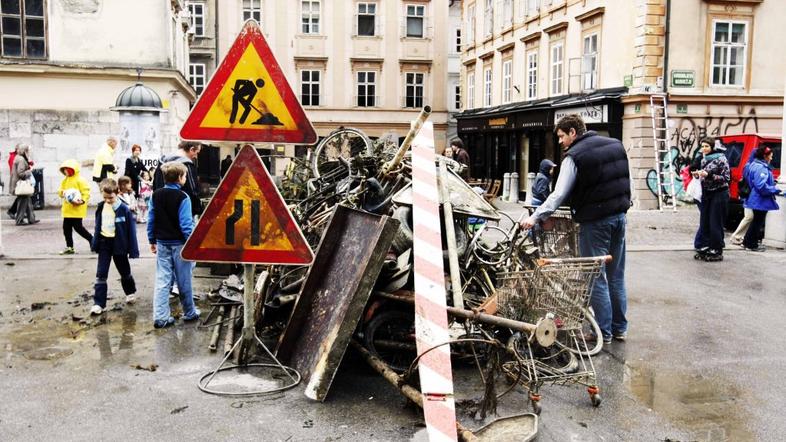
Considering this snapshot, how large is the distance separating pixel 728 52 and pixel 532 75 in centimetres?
891

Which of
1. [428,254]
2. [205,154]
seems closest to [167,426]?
[428,254]

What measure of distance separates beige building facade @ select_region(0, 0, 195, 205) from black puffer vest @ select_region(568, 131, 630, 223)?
53.8ft

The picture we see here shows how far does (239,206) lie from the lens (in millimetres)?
5488

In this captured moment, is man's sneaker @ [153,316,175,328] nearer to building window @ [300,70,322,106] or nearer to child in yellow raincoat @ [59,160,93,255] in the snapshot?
child in yellow raincoat @ [59,160,93,255]

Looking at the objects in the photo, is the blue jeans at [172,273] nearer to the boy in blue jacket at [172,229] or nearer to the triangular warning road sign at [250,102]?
the boy in blue jacket at [172,229]

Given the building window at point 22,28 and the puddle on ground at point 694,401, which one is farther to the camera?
the building window at point 22,28

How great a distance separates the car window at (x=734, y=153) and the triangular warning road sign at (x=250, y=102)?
13318mm

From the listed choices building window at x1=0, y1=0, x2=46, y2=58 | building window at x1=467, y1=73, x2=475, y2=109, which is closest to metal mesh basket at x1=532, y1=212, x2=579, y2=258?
building window at x1=0, y1=0, x2=46, y2=58

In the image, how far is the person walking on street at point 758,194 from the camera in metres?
12.6

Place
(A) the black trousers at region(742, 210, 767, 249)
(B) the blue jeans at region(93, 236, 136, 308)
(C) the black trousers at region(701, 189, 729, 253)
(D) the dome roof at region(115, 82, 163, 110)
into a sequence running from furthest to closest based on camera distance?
(D) the dome roof at region(115, 82, 163, 110) → (A) the black trousers at region(742, 210, 767, 249) → (C) the black trousers at region(701, 189, 729, 253) → (B) the blue jeans at region(93, 236, 136, 308)

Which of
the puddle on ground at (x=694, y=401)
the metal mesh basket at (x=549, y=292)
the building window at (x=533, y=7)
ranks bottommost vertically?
the puddle on ground at (x=694, y=401)

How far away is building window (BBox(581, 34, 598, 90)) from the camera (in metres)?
25.3

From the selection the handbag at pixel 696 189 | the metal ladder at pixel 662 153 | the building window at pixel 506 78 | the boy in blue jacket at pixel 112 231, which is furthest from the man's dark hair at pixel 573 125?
the building window at pixel 506 78

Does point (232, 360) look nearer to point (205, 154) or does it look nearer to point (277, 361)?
point (277, 361)
